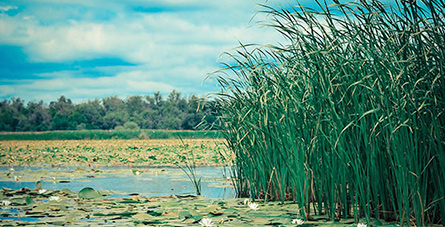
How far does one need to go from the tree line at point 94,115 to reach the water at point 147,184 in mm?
30142

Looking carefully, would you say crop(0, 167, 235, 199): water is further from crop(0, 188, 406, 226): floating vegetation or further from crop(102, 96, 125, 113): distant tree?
crop(102, 96, 125, 113): distant tree

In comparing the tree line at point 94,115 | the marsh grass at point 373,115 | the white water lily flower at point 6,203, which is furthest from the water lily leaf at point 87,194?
the tree line at point 94,115

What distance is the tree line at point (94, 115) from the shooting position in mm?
41344

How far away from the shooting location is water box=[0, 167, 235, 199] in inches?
242

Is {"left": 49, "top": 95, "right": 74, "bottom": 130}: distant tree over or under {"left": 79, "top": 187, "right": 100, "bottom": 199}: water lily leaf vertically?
over

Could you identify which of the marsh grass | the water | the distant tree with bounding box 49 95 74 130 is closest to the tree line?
the distant tree with bounding box 49 95 74 130

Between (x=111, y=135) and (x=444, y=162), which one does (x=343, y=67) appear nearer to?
(x=444, y=162)

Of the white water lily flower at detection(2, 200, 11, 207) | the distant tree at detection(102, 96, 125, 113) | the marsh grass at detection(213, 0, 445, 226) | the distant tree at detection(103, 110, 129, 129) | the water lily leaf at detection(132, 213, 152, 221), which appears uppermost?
the distant tree at detection(102, 96, 125, 113)

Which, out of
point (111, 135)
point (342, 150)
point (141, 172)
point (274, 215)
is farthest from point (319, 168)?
point (111, 135)

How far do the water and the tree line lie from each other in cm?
3014

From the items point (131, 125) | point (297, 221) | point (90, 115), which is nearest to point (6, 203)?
point (297, 221)

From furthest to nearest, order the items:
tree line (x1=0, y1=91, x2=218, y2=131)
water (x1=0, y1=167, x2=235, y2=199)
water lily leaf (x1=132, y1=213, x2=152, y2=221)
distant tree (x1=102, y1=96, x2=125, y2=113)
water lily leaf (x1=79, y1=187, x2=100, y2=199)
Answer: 1. distant tree (x1=102, y1=96, x2=125, y2=113)
2. tree line (x1=0, y1=91, x2=218, y2=131)
3. water (x1=0, y1=167, x2=235, y2=199)
4. water lily leaf (x1=79, y1=187, x2=100, y2=199)
5. water lily leaf (x1=132, y1=213, x2=152, y2=221)

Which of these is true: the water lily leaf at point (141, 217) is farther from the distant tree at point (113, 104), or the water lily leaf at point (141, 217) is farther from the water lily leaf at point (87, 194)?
the distant tree at point (113, 104)

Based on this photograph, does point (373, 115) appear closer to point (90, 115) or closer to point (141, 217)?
point (141, 217)
